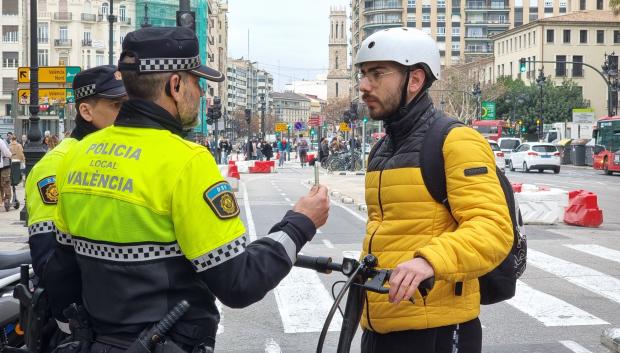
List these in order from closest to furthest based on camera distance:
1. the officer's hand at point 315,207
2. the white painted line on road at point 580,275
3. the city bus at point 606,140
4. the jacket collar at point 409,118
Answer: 1. the officer's hand at point 315,207
2. the jacket collar at point 409,118
3. the white painted line on road at point 580,275
4. the city bus at point 606,140

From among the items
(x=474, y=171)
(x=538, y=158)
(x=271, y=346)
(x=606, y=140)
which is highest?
(x=606, y=140)

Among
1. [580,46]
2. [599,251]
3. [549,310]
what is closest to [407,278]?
[549,310]

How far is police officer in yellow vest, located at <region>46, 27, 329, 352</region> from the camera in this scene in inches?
110

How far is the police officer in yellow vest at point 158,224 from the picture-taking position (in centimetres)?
279

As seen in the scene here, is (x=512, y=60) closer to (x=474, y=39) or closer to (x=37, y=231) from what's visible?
(x=474, y=39)

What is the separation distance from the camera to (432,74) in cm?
369

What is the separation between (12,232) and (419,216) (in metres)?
14.2

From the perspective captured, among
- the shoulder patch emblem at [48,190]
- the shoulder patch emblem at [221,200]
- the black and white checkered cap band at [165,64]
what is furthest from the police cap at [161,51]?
the shoulder patch emblem at [48,190]

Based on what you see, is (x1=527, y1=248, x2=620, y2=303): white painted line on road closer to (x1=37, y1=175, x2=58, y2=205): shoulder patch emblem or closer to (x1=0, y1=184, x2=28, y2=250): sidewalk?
(x1=0, y1=184, x2=28, y2=250): sidewalk

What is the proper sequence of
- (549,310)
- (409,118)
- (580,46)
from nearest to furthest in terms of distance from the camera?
(409,118) < (549,310) < (580,46)

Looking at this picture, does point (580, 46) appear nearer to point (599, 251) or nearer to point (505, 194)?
point (599, 251)

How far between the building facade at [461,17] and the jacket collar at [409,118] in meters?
144

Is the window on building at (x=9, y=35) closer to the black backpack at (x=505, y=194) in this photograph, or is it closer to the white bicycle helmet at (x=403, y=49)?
the white bicycle helmet at (x=403, y=49)

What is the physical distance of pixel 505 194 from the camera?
3.39m
